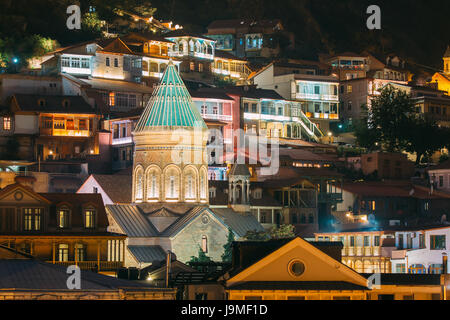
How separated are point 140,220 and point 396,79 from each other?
79131 mm

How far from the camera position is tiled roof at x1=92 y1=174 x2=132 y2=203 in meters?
90.9

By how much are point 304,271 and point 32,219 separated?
22273 millimetres

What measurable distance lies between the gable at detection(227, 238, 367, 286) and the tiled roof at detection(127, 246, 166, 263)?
2298cm

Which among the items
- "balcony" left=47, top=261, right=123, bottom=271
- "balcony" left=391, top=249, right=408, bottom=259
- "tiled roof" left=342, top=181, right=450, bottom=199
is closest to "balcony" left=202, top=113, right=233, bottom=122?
"tiled roof" left=342, top=181, right=450, bottom=199

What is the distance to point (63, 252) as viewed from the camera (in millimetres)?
74625

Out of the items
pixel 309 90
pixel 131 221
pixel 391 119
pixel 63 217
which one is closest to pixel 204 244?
pixel 131 221

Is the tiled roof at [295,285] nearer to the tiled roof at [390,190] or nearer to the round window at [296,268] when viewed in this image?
the round window at [296,268]

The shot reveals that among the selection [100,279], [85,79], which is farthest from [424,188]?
[100,279]

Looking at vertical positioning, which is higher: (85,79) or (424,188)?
(85,79)

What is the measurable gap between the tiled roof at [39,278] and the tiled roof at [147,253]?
2230 centimetres

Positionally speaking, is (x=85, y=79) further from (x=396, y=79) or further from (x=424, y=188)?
(x=396, y=79)

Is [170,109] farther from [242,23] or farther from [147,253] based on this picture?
[242,23]

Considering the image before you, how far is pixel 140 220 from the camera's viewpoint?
8512cm

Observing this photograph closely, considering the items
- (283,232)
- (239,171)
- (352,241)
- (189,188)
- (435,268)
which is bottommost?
(435,268)
